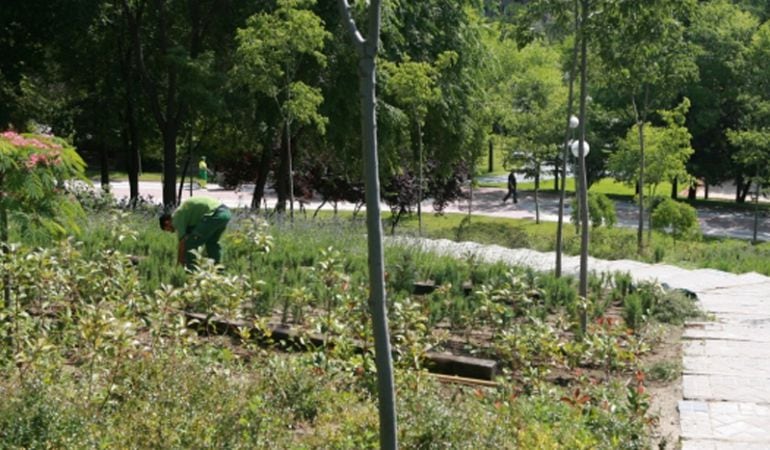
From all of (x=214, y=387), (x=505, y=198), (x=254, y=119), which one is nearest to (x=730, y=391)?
(x=214, y=387)

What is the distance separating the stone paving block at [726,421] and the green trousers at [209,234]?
16.0ft

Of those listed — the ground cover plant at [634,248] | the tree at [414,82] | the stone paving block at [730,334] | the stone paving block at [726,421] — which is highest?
the tree at [414,82]

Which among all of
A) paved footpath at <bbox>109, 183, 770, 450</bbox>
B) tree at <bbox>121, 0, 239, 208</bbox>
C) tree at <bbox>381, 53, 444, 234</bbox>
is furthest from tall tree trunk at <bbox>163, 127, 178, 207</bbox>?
paved footpath at <bbox>109, 183, 770, 450</bbox>

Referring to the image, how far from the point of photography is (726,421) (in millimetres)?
6922

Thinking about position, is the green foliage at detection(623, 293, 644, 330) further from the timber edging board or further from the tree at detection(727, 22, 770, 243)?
the tree at detection(727, 22, 770, 243)

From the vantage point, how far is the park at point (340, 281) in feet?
18.2

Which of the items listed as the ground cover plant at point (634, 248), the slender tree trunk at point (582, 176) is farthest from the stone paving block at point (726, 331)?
the ground cover plant at point (634, 248)

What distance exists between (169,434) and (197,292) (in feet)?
6.70

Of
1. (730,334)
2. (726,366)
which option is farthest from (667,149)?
(726,366)

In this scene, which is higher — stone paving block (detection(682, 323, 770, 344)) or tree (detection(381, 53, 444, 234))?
tree (detection(381, 53, 444, 234))

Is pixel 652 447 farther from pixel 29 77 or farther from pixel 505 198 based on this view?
pixel 505 198

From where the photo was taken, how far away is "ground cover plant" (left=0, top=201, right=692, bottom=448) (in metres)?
5.33

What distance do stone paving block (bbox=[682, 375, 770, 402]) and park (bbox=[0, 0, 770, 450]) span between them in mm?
33

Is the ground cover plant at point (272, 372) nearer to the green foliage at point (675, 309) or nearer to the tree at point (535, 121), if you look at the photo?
the green foliage at point (675, 309)
